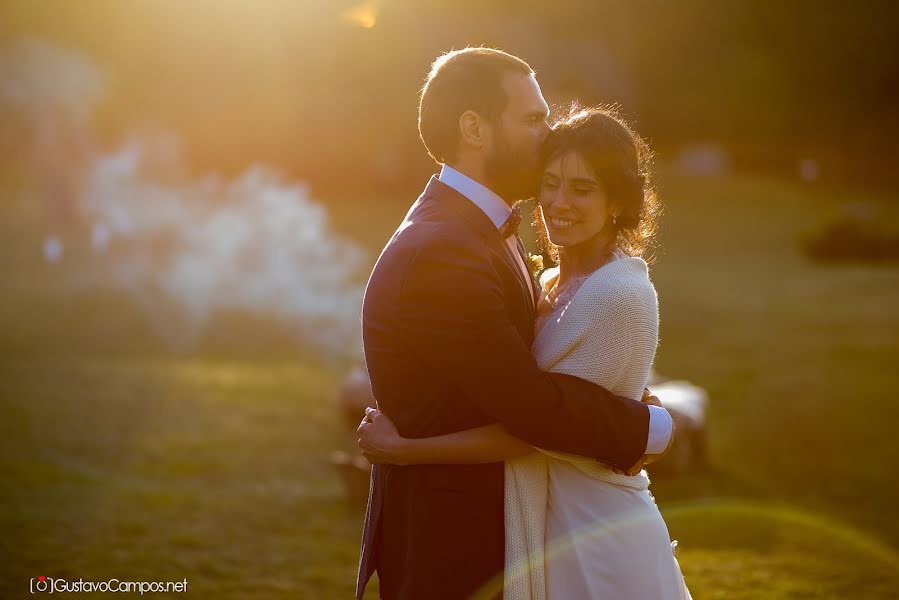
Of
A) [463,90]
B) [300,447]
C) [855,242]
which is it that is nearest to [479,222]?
[463,90]

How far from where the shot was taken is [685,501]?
8547 millimetres

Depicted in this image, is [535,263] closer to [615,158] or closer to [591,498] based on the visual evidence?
[615,158]

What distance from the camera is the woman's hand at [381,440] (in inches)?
111

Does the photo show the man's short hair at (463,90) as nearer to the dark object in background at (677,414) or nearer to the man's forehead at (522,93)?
the man's forehead at (522,93)

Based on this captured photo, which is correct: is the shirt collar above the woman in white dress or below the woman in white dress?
above

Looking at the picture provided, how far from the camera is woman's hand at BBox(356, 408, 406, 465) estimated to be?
9.25 feet

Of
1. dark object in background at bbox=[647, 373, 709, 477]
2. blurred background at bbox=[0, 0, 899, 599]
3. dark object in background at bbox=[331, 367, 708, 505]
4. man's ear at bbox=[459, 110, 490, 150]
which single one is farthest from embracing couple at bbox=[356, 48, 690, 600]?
dark object in background at bbox=[647, 373, 709, 477]

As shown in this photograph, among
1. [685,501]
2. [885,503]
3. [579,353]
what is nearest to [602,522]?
[579,353]

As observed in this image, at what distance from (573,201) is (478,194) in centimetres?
30

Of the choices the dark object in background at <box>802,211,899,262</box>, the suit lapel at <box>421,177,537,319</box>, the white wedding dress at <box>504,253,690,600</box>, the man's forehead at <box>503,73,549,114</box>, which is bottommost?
the white wedding dress at <box>504,253,690,600</box>

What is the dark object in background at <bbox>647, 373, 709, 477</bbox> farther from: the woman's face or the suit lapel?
the suit lapel

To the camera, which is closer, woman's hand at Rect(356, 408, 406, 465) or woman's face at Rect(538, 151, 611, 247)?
woman's hand at Rect(356, 408, 406, 465)

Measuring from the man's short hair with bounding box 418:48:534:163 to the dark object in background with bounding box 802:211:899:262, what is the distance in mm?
20797

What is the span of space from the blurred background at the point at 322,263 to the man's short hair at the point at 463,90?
0.84 m
